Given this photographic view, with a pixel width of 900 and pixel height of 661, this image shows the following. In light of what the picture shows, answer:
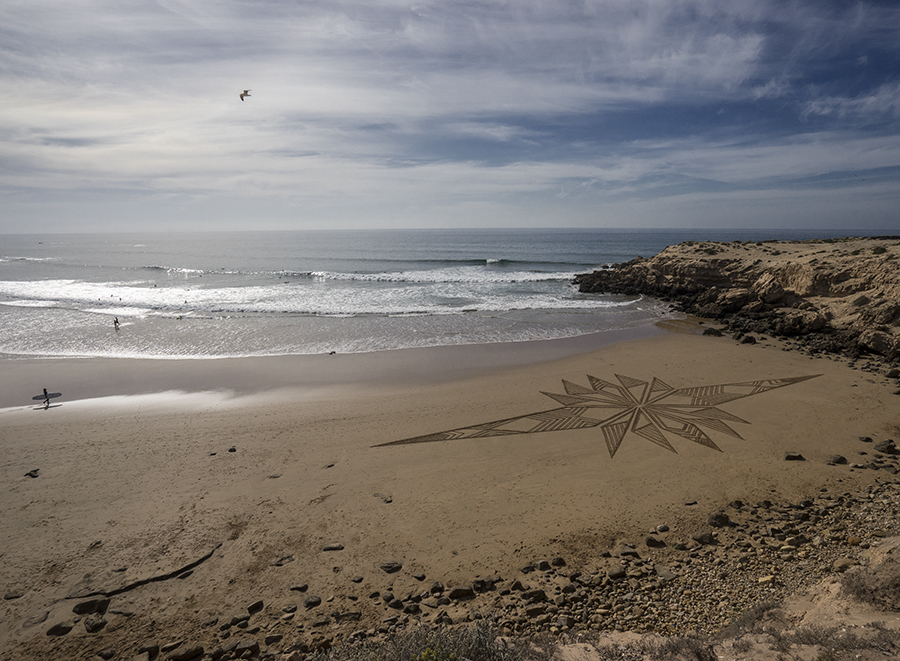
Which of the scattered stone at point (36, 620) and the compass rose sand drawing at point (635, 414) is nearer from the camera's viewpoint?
the scattered stone at point (36, 620)

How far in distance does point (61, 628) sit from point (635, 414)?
9836 mm

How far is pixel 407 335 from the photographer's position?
56.6 feet

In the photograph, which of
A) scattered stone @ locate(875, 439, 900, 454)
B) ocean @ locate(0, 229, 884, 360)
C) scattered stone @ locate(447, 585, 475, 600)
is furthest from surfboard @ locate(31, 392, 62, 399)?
scattered stone @ locate(875, 439, 900, 454)

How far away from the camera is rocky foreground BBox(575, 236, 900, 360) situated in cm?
1355

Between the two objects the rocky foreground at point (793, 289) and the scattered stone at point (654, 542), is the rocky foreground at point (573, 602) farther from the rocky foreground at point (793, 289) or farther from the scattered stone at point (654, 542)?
the rocky foreground at point (793, 289)

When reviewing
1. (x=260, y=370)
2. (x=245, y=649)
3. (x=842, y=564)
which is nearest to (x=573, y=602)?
(x=842, y=564)

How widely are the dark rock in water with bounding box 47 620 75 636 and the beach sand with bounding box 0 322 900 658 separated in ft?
0.20

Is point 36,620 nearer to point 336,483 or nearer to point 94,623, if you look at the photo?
point 94,623

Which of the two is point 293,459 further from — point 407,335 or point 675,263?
point 675,263

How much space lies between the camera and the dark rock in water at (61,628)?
4.51 metres

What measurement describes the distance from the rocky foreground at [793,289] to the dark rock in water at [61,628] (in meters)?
18.5

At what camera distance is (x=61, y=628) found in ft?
14.9

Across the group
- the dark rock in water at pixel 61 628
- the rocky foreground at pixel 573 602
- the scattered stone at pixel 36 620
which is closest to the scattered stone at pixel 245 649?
the rocky foreground at pixel 573 602

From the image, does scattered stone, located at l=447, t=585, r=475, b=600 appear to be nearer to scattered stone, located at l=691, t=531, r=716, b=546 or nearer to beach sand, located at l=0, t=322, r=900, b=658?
beach sand, located at l=0, t=322, r=900, b=658
